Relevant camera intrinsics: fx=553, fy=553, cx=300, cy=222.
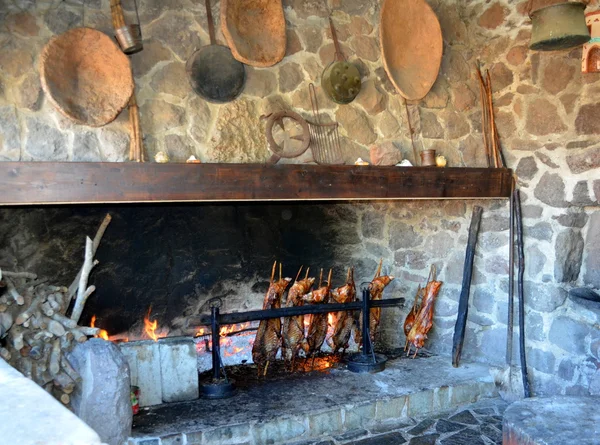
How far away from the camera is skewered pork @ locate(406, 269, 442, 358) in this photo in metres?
4.41

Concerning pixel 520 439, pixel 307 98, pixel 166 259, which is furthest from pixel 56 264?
pixel 520 439

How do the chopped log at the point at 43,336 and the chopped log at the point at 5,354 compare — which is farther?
the chopped log at the point at 43,336

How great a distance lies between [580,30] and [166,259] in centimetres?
306

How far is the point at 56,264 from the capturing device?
366 cm

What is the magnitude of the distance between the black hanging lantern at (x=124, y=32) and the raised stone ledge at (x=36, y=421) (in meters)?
2.27

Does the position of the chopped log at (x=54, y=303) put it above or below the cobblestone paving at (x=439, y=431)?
above

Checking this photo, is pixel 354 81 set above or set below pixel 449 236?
above

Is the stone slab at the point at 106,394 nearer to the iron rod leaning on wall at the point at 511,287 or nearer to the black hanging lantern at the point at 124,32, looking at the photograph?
the black hanging lantern at the point at 124,32

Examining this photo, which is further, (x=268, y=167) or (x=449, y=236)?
(x=449, y=236)

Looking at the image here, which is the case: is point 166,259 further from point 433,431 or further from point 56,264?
point 433,431

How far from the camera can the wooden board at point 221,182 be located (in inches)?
105

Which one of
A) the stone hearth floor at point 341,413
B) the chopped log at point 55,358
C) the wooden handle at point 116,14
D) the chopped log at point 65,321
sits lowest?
the stone hearth floor at point 341,413

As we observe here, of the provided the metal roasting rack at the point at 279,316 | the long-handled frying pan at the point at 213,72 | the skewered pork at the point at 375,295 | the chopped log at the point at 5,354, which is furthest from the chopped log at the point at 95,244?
the skewered pork at the point at 375,295

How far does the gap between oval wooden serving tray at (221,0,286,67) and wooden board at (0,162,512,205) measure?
0.79 metres
